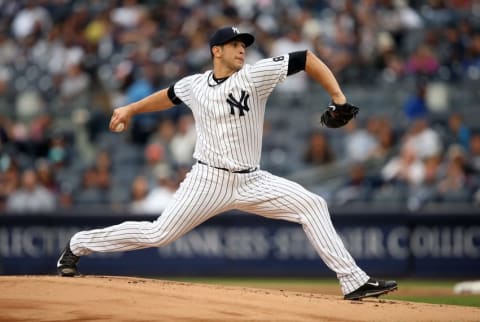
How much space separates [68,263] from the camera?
27.0 ft

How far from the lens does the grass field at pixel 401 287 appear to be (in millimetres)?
10794

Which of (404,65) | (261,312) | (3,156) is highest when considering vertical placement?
(404,65)

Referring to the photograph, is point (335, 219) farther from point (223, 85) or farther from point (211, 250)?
point (223, 85)

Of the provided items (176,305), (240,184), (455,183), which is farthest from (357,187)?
(176,305)

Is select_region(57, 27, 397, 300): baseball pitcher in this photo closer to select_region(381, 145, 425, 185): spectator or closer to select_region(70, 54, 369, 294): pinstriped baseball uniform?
select_region(70, 54, 369, 294): pinstriped baseball uniform

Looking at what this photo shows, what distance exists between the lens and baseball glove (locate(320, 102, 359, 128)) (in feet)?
24.3

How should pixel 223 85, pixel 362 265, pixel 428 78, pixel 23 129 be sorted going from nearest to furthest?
pixel 223 85 < pixel 362 265 < pixel 428 78 < pixel 23 129

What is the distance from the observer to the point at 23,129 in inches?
680


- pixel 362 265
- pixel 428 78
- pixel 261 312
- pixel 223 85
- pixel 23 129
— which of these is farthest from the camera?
pixel 23 129

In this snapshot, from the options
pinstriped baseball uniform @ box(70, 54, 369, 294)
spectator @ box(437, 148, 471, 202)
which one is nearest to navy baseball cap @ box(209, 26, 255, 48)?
pinstriped baseball uniform @ box(70, 54, 369, 294)

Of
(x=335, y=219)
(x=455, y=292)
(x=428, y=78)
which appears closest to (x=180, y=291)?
(x=455, y=292)

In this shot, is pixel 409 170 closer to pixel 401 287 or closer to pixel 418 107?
pixel 418 107

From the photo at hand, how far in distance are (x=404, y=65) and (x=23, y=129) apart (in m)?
6.01

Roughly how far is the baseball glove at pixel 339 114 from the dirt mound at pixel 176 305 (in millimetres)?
1243
